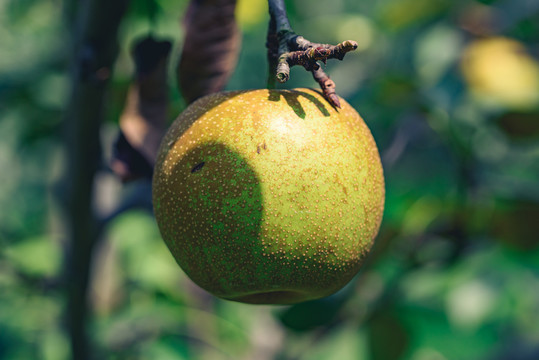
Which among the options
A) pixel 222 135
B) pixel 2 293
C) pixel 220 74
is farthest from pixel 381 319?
pixel 2 293

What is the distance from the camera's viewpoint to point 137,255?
109 inches

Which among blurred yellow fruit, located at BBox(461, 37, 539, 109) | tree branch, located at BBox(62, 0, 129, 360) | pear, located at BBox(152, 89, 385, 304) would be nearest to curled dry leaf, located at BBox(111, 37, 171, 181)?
tree branch, located at BBox(62, 0, 129, 360)

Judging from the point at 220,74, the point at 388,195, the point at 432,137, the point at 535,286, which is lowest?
the point at 535,286

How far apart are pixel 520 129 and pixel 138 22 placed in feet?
5.37

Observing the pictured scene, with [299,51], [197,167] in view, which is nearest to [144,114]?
[197,167]

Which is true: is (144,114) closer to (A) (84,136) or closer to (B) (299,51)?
(A) (84,136)

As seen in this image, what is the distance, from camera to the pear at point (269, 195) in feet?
2.32

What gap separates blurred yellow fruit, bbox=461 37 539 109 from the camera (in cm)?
193

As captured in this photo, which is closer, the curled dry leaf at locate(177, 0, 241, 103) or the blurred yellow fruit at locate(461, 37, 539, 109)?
the curled dry leaf at locate(177, 0, 241, 103)

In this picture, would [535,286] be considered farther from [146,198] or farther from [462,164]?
[146,198]

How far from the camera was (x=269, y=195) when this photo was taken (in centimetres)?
70

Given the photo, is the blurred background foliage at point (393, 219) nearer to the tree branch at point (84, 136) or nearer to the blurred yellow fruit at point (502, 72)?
the blurred yellow fruit at point (502, 72)

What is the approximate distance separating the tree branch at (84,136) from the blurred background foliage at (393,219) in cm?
15

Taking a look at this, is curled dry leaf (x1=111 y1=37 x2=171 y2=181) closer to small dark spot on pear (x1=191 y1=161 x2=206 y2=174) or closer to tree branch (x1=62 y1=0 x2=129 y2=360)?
tree branch (x1=62 y1=0 x2=129 y2=360)
